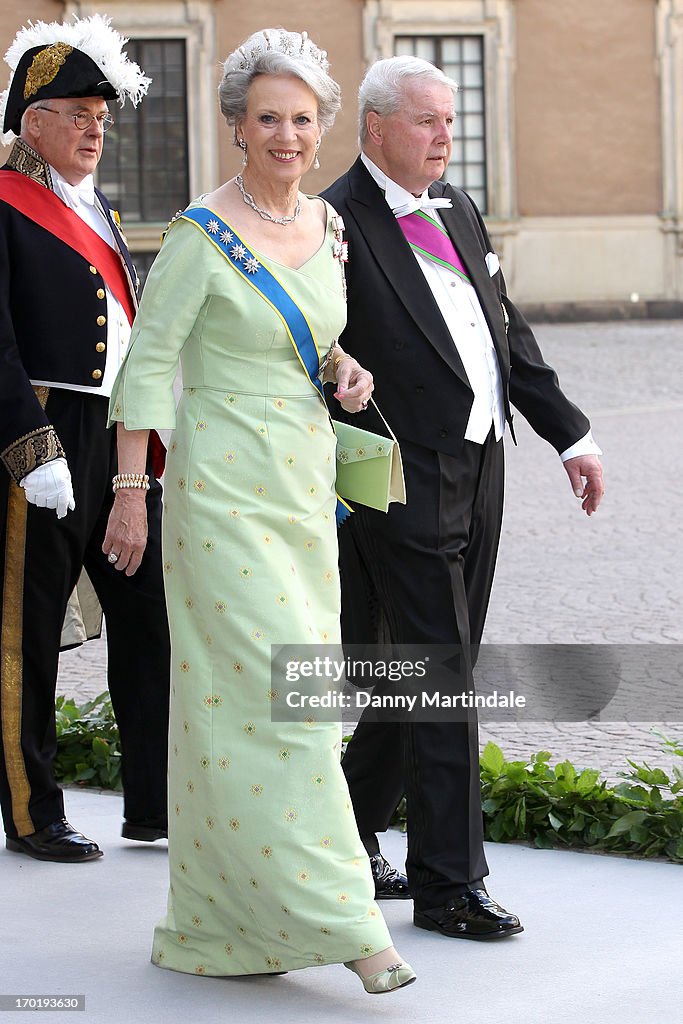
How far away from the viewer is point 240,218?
11.3 feet

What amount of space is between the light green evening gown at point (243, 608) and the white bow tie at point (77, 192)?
1065 millimetres

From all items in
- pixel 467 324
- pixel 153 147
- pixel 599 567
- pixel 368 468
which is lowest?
pixel 599 567

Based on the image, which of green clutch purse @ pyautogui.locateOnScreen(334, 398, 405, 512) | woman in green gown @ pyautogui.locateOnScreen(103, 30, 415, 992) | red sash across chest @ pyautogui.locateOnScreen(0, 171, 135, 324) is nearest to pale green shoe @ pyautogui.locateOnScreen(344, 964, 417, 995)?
woman in green gown @ pyautogui.locateOnScreen(103, 30, 415, 992)

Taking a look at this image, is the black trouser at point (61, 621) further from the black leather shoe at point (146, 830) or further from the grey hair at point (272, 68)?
the grey hair at point (272, 68)

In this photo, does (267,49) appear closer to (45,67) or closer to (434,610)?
(45,67)

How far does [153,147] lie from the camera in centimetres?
2364

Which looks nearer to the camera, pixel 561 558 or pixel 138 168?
pixel 561 558

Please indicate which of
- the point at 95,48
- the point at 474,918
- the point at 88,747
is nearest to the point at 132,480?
the point at 474,918

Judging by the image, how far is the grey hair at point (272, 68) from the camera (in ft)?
11.3

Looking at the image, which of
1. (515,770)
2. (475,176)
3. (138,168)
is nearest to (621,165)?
(475,176)

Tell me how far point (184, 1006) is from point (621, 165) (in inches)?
825

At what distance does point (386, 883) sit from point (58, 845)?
0.89 meters

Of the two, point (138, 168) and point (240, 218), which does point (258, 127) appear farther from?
point (138, 168)

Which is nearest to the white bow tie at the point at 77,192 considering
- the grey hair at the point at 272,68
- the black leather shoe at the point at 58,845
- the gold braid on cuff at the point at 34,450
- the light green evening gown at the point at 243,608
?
the gold braid on cuff at the point at 34,450
